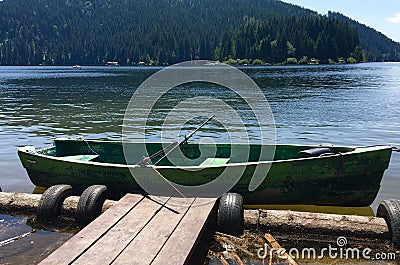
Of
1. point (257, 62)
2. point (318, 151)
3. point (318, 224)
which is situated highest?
point (257, 62)

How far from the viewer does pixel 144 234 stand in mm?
7488

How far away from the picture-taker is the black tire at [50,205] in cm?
954

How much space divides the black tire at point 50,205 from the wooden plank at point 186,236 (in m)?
3.18

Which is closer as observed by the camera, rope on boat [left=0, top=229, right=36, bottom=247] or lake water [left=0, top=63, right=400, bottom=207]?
rope on boat [left=0, top=229, right=36, bottom=247]

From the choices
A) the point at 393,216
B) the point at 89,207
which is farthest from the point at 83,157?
the point at 393,216

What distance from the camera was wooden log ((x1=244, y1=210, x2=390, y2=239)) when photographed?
27.2 ft

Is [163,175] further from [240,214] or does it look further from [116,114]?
[116,114]

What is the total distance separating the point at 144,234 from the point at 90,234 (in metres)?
0.95

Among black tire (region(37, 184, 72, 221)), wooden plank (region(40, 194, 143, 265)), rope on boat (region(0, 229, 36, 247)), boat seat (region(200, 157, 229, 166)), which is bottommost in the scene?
rope on boat (region(0, 229, 36, 247))

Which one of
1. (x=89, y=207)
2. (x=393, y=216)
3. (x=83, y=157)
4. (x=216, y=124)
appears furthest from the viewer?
(x=216, y=124)

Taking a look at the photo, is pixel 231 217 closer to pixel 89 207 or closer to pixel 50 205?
pixel 89 207

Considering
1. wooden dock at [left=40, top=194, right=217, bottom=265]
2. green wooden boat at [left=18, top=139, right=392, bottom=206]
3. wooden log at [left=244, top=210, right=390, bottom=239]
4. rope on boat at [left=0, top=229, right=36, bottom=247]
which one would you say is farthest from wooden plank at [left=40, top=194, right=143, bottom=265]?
wooden log at [left=244, top=210, right=390, bottom=239]

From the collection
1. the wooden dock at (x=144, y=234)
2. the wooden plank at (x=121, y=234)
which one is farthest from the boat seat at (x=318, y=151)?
the wooden plank at (x=121, y=234)

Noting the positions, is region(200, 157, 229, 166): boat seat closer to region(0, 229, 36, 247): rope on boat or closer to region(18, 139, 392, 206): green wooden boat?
region(18, 139, 392, 206): green wooden boat
